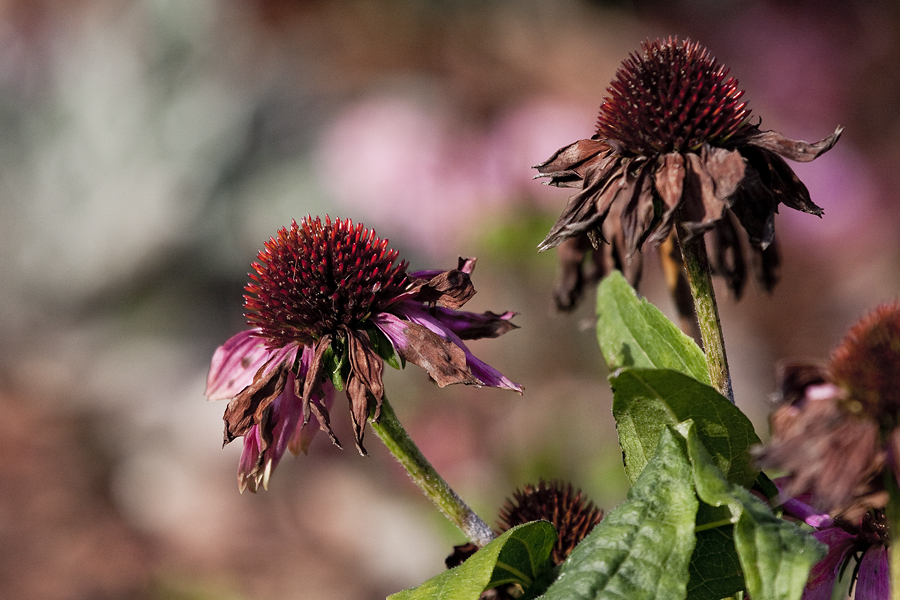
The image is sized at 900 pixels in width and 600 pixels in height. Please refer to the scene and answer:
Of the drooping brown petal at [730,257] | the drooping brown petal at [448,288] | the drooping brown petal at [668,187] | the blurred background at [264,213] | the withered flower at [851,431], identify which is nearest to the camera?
the withered flower at [851,431]

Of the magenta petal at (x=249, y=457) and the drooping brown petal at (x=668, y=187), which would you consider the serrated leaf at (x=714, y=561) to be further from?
the magenta petal at (x=249, y=457)

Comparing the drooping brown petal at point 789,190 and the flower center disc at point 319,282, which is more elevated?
the flower center disc at point 319,282

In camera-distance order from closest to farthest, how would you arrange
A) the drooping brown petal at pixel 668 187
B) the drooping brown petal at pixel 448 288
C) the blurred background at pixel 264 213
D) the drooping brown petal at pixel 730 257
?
the drooping brown petal at pixel 668 187 → the drooping brown petal at pixel 448 288 → the drooping brown petal at pixel 730 257 → the blurred background at pixel 264 213

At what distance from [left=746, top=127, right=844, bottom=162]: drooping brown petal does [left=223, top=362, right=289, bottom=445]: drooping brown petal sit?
33 centimetres

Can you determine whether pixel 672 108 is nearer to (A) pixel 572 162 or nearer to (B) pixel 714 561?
(A) pixel 572 162

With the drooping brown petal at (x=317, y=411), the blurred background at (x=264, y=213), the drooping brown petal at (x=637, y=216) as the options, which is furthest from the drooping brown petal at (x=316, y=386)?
the blurred background at (x=264, y=213)

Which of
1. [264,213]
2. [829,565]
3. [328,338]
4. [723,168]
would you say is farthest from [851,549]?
[264,213]

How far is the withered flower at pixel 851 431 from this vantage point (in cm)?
37

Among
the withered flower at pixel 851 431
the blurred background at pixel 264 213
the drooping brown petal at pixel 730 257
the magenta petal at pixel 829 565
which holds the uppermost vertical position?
the blurred background at pixel 264 213

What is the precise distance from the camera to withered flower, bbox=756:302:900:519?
0.37 m

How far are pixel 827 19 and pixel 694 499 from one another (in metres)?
3.87

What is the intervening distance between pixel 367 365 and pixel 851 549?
0.31 metres

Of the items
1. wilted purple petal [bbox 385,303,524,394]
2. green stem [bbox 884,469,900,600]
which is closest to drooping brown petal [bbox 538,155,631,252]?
wilted purple petal [bbox 385,303,524,394]

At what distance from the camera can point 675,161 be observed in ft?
1.66
